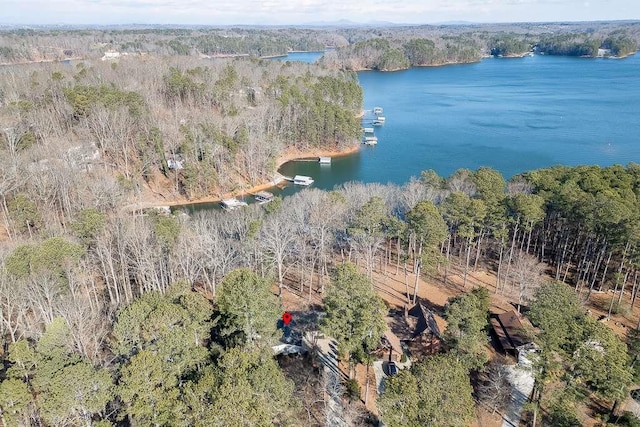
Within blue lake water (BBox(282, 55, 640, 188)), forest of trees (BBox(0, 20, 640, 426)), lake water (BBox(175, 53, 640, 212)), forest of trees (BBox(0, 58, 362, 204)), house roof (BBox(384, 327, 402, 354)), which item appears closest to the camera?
forest of trees (BBox(0, 20, 640, 426))

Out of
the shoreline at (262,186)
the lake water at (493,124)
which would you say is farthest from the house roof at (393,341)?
the lake water at (493,124)

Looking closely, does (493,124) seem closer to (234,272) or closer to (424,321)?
(424,321)

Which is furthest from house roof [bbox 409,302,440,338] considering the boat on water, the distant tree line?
the distant tree line

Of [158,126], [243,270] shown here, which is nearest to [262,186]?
[158,126]

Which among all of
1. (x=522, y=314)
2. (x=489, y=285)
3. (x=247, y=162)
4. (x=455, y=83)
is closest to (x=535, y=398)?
(x=522, y=314)

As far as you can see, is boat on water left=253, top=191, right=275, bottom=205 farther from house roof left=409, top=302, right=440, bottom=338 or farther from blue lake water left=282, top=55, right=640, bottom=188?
house roof left=409, top=302, right=440, bottom=338

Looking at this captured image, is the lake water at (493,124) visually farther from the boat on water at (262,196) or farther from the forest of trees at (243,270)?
the forest of trees at (243,270)
